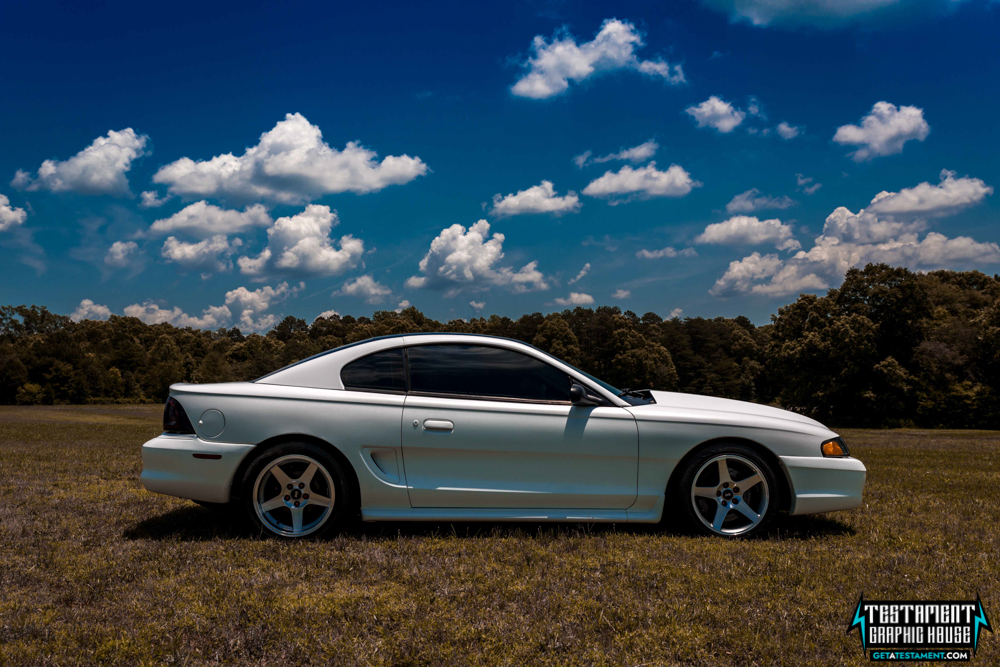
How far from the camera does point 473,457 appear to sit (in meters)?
4.71

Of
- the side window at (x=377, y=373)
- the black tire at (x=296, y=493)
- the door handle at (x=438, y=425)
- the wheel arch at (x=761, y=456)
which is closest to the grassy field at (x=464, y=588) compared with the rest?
the black tire at (x=296, y=493)

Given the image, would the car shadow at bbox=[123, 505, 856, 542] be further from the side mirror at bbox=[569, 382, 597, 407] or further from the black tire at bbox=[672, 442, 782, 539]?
the side mirror at bbox=[569, 382, 597, 407]

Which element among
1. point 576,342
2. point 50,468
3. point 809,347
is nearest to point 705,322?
point 576,342

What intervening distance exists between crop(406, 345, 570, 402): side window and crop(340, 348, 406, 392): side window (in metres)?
0.10

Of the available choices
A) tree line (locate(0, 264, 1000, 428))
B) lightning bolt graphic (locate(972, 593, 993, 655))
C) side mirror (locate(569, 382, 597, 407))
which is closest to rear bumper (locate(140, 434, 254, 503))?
side mirror (locate(569, 382, 597, 407))

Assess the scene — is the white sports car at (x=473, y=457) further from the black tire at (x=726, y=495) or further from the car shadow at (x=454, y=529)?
the car shadow at (x=454, y=529)

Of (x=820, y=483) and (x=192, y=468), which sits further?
(x=820, y=483)

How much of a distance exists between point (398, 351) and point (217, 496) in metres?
1.74

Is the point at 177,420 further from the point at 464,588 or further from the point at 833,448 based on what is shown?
the point at 833,448

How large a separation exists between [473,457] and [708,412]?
1.91 metres

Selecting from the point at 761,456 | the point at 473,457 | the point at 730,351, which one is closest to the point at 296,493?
the point at 473,457

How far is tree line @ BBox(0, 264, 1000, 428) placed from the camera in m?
44.7

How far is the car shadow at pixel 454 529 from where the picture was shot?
4797 millimetres

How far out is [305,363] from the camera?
Answer: 16.6ft
